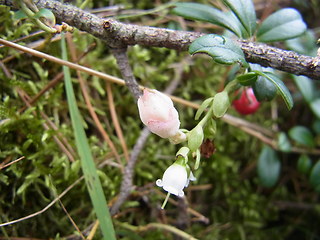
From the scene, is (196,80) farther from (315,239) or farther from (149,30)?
(315,239)

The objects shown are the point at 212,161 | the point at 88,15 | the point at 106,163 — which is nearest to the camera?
the point at 88,15

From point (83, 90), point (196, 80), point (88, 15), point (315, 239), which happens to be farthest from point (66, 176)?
point (315, 239)

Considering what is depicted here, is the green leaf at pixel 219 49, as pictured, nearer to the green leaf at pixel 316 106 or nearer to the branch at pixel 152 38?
the branch at pixel 152 38

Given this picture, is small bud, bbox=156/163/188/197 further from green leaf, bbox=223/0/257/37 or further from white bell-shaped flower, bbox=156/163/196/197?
green leaf, bbox=223/0/257/37

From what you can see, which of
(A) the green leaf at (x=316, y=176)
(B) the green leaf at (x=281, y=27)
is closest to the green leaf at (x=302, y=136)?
(A) the green leaf at (x=316, y=176)

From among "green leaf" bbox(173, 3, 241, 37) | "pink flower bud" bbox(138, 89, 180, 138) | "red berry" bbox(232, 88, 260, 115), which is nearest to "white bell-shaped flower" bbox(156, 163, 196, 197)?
"pink flower bud" bbox(138, 89, 180, 138)
